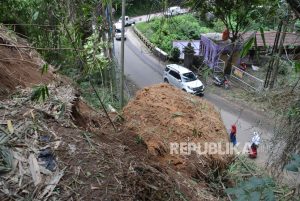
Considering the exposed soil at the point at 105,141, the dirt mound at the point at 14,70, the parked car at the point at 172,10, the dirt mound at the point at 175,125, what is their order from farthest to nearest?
the dirt mound at the point at 175,125, the dirt mound at the point at 14,70, the exposed soil at the point at 105,141, the parked car at the point at 172,10

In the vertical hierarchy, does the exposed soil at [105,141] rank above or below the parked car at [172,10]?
below

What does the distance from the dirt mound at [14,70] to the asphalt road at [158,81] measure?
118 inches

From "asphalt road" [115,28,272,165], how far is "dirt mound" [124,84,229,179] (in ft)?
4.65

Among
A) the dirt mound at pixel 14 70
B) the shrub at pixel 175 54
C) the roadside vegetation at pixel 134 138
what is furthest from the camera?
the shrub at pixel 175 54

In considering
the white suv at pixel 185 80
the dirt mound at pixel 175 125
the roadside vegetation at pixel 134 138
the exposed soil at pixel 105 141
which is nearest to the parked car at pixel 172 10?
the roadside vegetation at pixel 134 138

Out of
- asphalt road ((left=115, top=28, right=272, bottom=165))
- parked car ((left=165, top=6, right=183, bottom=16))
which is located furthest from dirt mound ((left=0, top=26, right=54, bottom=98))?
asphalt road ((left=115, top=28, right=272, bottom=165))

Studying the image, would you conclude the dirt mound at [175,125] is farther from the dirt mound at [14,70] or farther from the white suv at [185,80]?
the white suv at [185,80]

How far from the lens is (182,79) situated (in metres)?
15.0

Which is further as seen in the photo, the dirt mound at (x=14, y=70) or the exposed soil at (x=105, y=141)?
the dirt mound at (x=14, y=70)

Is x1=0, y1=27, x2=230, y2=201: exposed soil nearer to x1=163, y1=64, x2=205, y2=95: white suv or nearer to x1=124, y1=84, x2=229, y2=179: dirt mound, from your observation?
x1=124, y1=84, x2=229, y2=179: dirt mound

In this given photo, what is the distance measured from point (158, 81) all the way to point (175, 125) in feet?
35.3

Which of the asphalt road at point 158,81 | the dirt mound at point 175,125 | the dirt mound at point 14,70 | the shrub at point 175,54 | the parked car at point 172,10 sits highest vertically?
the parked car at point 172,10

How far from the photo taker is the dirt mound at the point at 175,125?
19.3ft

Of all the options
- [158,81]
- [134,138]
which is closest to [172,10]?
[134,138]
